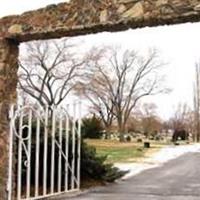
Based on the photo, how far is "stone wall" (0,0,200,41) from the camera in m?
7.12

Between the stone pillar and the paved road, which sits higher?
the stone pillar

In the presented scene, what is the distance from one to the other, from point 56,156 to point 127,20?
17.6ft

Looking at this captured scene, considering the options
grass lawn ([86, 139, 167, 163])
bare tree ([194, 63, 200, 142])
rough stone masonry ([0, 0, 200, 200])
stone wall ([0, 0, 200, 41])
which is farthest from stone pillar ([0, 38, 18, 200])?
bare tree ([194, 63, 200, 142])

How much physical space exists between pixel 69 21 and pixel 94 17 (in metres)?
0.45

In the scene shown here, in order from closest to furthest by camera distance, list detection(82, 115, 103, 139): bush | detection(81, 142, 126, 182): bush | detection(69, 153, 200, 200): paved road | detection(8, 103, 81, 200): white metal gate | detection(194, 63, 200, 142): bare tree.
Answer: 1. detection(8, 103, 81, 200): white metal gate
2. detection(69, 153, 200, 200): paved road
3. detection(81, 142, 126, 182): bush
4. detection(82, 115, 103, 139): bush
5. detection(194, 63, 200, 142): bare tree

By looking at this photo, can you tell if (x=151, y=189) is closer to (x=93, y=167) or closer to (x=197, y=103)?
(x=93, y=167)

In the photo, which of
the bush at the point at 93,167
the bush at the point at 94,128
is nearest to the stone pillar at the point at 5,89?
the bush at the point at 93,167

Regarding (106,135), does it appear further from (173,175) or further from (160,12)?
(160,12)

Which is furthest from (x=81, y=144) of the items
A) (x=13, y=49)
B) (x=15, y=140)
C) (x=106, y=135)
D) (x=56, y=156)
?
(x=106, y=135)

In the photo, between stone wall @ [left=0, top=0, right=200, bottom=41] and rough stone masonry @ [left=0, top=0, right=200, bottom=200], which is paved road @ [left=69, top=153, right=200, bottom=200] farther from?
stone wall @ [left=0, top=0, right=200, bottom=41]

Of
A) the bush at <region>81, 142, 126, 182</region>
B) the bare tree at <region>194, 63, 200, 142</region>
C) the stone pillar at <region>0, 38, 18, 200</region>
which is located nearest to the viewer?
the stone pillar at <region>0, 38, 18, 200</region>

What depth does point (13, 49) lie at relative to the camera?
8.88 metres

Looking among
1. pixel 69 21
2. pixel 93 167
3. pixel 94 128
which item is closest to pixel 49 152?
pixel 93 167

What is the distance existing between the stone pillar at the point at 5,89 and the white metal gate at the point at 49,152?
102cm
